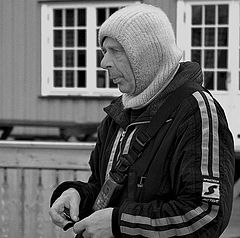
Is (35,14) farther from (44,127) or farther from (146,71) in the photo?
(146,71)

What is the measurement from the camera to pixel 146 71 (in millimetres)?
2107

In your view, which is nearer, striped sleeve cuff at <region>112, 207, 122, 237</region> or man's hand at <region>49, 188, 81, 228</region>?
striped sleeve cuff at <region>112, 207, 122, 237</region>

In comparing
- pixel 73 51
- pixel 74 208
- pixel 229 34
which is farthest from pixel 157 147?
pixel 73 51

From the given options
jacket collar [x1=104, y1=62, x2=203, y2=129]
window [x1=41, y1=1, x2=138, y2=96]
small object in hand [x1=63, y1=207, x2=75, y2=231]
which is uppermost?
window [x1=41, y1=1, x2=138, y2=96]

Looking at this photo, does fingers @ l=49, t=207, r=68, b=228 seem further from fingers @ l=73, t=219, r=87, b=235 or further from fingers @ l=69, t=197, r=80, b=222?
fingers @ l=73, t=219, r=87, b=235

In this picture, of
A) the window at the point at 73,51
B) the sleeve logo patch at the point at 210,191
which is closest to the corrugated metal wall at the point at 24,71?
the window at the point at 73,51

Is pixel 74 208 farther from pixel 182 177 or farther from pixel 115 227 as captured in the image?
pixel 182 177

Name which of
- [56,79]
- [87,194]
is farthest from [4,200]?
[56,79]

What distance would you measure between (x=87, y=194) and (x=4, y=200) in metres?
2.52

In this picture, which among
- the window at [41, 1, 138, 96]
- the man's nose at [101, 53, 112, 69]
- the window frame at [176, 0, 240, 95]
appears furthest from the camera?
the window at [41, 1, 138, 96]

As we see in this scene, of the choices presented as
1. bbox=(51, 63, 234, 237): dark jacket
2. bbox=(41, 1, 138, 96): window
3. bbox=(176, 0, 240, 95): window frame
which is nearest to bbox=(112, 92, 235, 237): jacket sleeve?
bbox=(51, 63, 234, 237): dark jacket

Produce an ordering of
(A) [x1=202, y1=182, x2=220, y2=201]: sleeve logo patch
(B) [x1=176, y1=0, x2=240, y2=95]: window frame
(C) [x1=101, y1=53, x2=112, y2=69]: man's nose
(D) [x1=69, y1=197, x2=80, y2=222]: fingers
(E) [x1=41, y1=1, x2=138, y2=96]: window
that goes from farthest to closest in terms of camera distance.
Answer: (E) [x1=41, y1=1, x2=138, y2=96]: window, (B) [x1=176, y1=0, x2=240, y2=95]: window frame, (D) [x1=69, y1=197, x2=80, y2=222]: fingers, (C) [x1=101, y1=53, x2=112, y2=69]: man's nose, (A) [x1=202, y1=182, x2=220, y2=201]: sleeve logo patch

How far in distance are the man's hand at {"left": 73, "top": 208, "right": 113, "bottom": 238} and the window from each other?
981 cm

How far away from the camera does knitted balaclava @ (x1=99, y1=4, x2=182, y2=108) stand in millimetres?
2098
